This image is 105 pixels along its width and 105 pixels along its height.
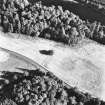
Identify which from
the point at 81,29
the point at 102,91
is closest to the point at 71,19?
the point at 81,29

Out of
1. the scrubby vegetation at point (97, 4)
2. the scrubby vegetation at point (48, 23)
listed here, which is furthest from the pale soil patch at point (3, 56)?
the scrubby vegetation at point (97, 4)

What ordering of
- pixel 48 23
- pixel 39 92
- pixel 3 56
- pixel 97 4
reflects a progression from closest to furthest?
pixel 39 92 → pixel 3 56 → pixel 48 23 → pixel 97 4

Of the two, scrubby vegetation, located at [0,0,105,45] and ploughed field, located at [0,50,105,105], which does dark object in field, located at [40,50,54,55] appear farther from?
ploughed field, located at [0,50,105,105]

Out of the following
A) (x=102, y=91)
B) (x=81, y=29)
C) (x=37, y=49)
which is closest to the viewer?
(x=102, y=91)

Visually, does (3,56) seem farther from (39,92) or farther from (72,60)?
(72,60)

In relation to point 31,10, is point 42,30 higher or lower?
lower

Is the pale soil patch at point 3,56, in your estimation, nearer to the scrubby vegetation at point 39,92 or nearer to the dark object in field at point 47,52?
the scrubby vegetation at point 39,92

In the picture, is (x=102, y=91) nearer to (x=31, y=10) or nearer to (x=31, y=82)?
(x=31, y=82)

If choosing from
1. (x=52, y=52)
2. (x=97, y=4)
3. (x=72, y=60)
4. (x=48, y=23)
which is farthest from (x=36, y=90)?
(x=97, y=4)
